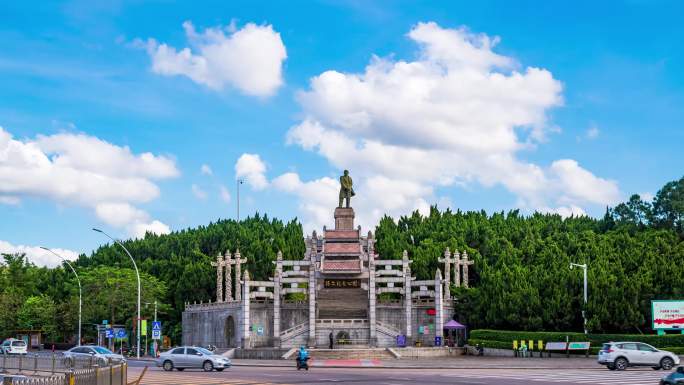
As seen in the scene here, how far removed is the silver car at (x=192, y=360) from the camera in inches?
1662

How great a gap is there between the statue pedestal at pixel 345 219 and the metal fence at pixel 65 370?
4845cm

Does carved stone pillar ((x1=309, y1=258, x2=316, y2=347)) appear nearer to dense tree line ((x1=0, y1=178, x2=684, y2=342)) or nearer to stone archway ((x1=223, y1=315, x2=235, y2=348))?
stone archway ((x1=223, y1=315, x2=235, y2=348))

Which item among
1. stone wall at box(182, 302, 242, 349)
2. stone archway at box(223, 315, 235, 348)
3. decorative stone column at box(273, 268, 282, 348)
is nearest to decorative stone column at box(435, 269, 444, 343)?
decorative stone column at box(273, 268, 282, 348)

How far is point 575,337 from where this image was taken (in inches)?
2355

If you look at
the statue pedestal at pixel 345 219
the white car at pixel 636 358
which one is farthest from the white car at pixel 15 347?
the white car at pixel 636 358

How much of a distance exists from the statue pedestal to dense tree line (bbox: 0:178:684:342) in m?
7.70

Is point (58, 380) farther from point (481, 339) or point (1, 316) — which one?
point (1, 316)

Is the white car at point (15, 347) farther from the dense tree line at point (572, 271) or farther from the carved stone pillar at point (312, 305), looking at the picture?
the dense tree line at point (572, 271)

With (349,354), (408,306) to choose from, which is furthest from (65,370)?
(408,306)

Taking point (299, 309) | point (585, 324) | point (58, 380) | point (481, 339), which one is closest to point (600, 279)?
point (585, 324)

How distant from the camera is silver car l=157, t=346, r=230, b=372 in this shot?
1662 inches

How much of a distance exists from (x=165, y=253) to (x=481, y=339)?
54833mm

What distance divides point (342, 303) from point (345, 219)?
1162 cm

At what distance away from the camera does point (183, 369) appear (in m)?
44.1
